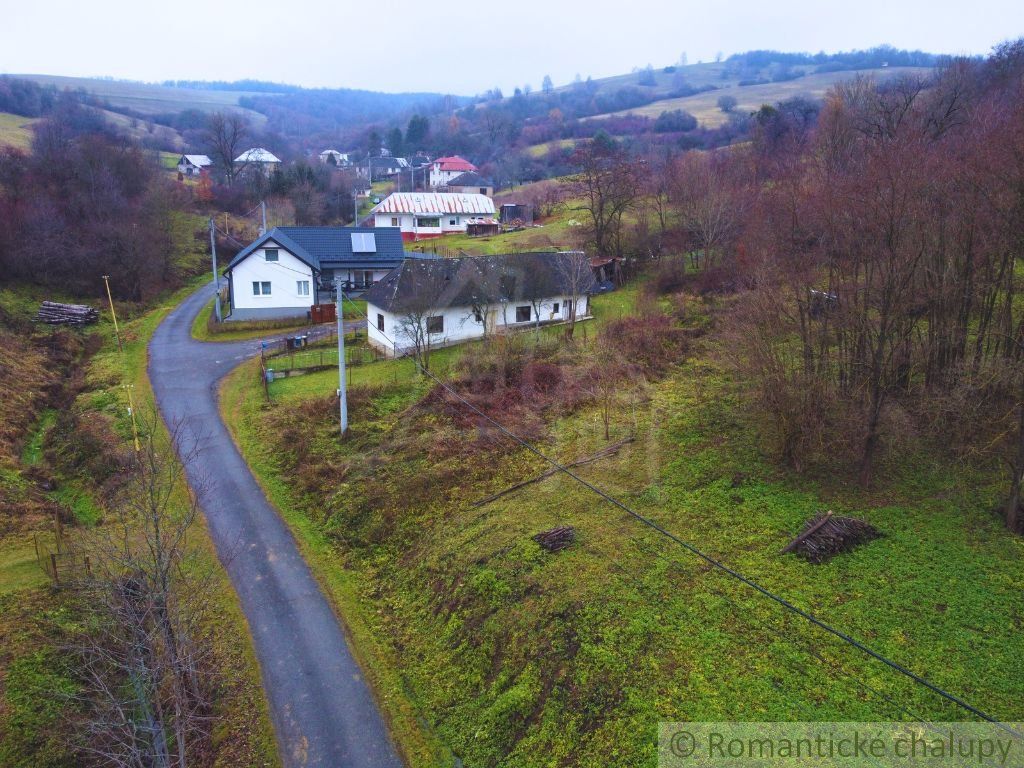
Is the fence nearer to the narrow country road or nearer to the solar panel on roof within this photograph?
the narrow country road

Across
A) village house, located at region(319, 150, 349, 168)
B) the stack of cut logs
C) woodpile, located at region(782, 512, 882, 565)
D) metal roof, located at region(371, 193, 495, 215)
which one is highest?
village house, located at region(319, 150, 349, 168)

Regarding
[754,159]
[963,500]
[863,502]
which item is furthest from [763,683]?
[754,159]

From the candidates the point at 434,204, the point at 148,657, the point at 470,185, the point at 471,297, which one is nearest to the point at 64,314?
the point at 471,297

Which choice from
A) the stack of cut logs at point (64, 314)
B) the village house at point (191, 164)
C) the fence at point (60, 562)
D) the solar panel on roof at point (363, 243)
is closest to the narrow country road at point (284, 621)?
the fence at point (60, 562)

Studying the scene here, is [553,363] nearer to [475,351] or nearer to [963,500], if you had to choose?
[475,351]

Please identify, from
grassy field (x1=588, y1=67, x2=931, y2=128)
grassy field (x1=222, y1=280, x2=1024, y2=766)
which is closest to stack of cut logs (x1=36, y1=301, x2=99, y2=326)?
grassy field (x1=222, y1=280, x2=1024, y2=766)
